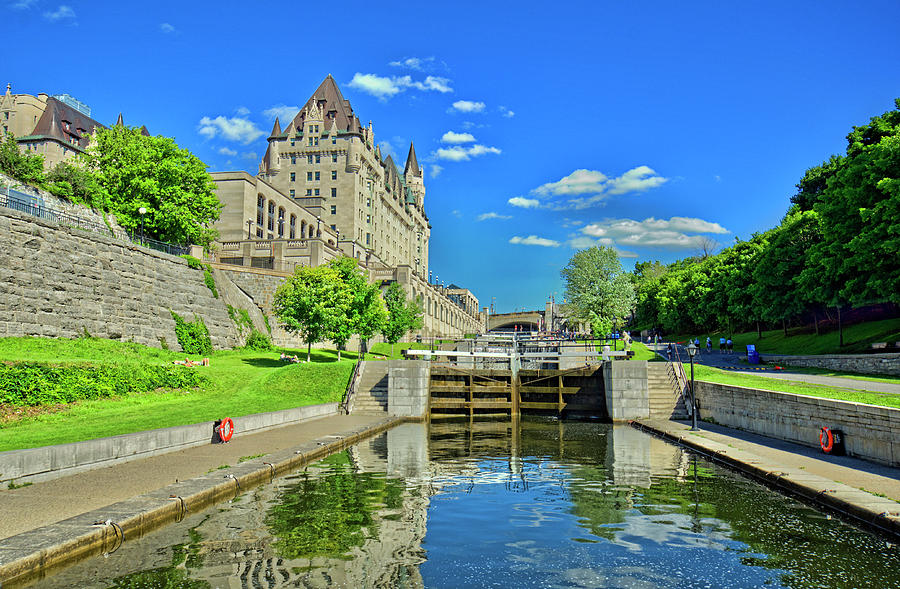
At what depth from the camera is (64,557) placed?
7.21 m

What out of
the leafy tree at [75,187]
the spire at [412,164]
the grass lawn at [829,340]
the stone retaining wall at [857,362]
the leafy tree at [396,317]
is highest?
the spire at [412,164]

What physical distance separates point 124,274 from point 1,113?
262 feet

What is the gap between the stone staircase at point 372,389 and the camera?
28406 millimetres

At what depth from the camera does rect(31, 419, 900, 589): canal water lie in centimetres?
715

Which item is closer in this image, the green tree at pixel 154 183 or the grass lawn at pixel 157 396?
the grass lawn at pixel 157 396

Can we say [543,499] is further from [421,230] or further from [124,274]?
[421,230]

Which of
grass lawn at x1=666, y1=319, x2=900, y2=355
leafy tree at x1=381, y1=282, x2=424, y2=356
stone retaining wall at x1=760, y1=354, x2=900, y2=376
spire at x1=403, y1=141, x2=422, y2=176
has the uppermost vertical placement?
spire at x1=403, y1=141, x2=422, y2=176

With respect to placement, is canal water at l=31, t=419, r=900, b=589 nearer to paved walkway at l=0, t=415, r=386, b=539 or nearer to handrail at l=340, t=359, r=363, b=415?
paved walkway at l=0, t=415, r=386, b=539

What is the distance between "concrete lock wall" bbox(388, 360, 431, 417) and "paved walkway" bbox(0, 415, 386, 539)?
9.05 metres

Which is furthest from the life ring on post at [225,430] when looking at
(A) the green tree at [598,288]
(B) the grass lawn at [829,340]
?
(A) the green tree at [598,288]

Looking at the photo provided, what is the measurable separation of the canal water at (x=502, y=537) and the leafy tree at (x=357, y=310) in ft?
95.3

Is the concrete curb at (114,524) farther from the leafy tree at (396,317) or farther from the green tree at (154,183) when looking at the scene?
the leafy tree at (396,317)

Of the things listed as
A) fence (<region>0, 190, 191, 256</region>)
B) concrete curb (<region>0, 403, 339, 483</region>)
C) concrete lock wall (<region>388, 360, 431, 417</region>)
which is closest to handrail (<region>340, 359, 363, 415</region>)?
concrete lock wall (<region>388, 360, 431, 417</region>)

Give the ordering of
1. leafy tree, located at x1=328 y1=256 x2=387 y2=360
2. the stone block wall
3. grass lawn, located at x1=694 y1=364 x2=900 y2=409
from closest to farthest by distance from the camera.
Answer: grass lawn, located at x1=694 y1=364 x2=900 y2=409 → the stone block wall → leafy tree, located at x1=328 y1=256 x2=387 y2=360
